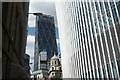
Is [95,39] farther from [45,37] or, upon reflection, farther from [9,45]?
[45,37]

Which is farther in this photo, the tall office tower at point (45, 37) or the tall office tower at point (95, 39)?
the tall office tower at point (45, 37)

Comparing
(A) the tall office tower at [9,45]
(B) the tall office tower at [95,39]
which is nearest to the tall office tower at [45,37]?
(B) the tall office tower at [95,39]

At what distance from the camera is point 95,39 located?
2988cm

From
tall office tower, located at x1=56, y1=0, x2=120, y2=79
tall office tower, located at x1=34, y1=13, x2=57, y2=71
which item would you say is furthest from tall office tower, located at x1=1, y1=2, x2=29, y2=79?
tall office tower, located at x1=34, y1=13, x2=57, y2=71

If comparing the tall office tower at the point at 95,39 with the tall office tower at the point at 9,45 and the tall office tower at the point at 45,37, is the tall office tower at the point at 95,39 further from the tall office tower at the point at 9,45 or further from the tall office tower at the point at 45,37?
the tall office tower at the point at 45,37

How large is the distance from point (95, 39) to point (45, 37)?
455ft

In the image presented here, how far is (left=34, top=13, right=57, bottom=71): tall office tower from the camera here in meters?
158

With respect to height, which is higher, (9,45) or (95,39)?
(95,39)

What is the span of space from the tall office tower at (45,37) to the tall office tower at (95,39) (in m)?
115

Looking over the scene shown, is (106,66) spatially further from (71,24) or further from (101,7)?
(71,24)

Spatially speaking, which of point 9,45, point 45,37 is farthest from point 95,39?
point 45,37

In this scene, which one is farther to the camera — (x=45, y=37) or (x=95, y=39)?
(x=45, y=37)

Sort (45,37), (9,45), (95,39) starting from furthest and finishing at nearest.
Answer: (45,37) < (95,39) < (9,45)

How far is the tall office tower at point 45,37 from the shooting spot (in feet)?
517
